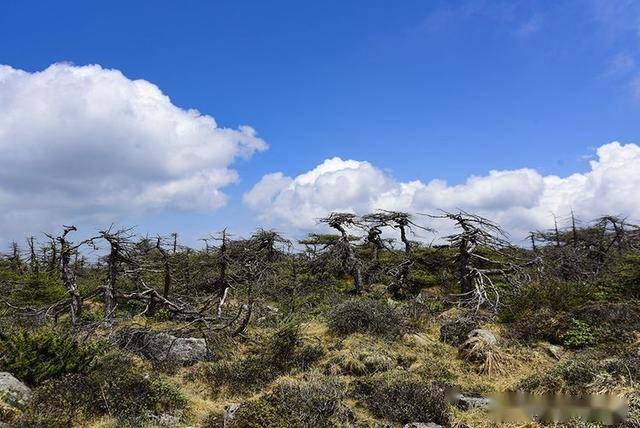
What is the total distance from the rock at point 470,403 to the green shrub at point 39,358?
7.88 metres

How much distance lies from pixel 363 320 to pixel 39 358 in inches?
330

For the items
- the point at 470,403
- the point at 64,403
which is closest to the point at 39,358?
the point at 64,403

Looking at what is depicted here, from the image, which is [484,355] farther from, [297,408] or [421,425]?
[297,408]

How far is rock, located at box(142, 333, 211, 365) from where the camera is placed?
12.0 meters

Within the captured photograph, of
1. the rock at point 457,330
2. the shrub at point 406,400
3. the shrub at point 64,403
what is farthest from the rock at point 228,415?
the rock at point 457,330

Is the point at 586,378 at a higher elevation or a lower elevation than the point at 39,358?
lower

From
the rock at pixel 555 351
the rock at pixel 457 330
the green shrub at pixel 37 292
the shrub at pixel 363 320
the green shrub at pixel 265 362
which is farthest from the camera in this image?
the green shrub at pixel 37 292

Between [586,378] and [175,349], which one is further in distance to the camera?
[175,349]

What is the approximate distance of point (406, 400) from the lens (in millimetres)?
8367

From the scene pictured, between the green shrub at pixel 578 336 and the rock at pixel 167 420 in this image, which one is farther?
the green shrub at pixel 578 336

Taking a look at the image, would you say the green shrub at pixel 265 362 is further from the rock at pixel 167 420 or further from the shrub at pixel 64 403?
the shrub at pixel 64 403

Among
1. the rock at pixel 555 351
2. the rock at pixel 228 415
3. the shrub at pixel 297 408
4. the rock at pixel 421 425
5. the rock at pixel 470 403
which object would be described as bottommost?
the rock at pixel 421 425

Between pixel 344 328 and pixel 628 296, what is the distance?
9510mm

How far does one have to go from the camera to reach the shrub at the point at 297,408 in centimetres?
724
